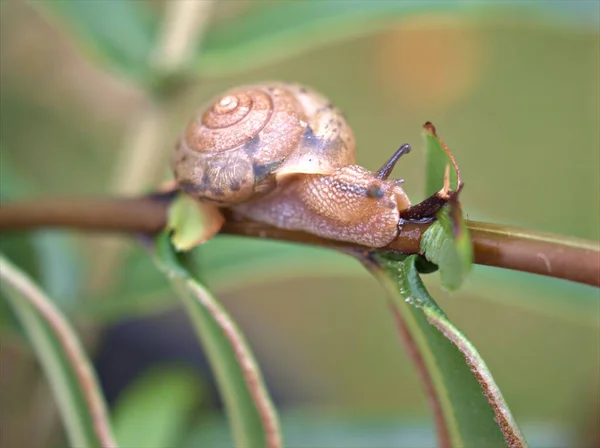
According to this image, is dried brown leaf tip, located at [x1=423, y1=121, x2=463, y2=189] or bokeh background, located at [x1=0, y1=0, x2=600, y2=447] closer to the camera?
dried brown leaf tip, located at [x1=423, y1=121, x2=463, y2=189]

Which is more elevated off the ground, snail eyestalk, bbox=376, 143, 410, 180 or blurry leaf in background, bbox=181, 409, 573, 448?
snail eyestalk, bbox=376, 143, 410, 180

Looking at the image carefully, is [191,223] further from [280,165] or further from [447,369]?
[447,369]

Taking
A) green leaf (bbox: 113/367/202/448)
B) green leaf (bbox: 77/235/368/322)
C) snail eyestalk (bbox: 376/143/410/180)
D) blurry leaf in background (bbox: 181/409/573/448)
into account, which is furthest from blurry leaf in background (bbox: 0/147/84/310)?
snail eyestalk (bbox: 376/143/410/180)

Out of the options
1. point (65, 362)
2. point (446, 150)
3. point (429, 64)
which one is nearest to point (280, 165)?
point (446, 150)

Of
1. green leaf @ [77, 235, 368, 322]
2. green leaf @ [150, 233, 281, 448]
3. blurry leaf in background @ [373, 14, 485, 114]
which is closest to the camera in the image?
green leaf @ [150, 233, 281, 448]

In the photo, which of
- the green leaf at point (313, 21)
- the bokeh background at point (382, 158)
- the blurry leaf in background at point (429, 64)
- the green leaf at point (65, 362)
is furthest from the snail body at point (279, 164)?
the blurry leaf in background at point (429, 64)

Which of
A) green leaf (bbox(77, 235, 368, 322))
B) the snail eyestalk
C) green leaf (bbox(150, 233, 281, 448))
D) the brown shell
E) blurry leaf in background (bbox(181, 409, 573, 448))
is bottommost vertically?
blurry leaf in background (bbox(181, 409, 573, 448))

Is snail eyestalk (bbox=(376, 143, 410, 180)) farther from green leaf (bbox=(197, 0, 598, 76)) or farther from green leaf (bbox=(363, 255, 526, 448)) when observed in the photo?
green leaf (bbox=(197, 0, 598, 76))
